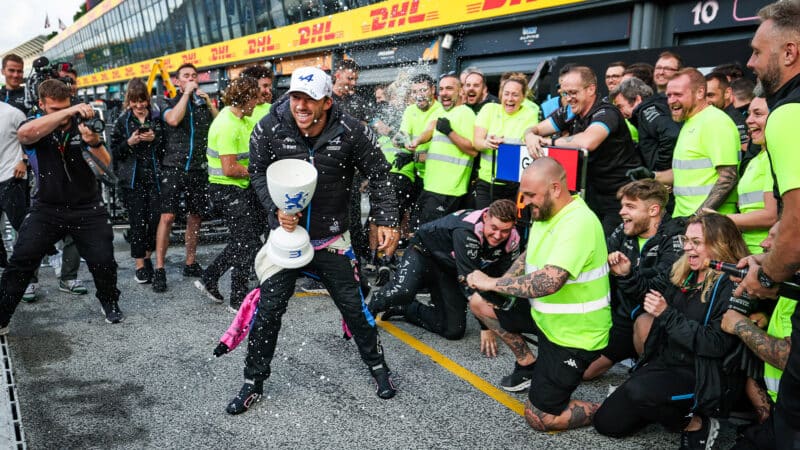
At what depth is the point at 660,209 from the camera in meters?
3.95

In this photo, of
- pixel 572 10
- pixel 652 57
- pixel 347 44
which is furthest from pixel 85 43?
pixel 652 57

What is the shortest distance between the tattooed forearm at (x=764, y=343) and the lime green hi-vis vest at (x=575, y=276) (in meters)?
0.69

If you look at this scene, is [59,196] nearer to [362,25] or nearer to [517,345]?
[517,345]

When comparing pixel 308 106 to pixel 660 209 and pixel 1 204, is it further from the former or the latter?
pixel 1 204

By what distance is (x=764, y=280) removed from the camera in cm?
227

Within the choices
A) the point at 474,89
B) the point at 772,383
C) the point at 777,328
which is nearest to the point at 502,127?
the point at 474,89

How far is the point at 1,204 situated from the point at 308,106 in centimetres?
399

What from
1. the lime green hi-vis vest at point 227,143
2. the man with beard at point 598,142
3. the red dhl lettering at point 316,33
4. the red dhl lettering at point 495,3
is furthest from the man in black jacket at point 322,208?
the red dhl lettering at point 316,33

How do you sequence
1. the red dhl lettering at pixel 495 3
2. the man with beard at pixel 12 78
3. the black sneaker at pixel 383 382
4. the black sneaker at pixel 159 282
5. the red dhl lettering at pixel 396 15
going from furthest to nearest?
the red dhl lettering at pixel 396 15 < the red dhl lettering at pixel 495 3 < the man with beard at pixel 12 78 < the black sneaker at pixel 159 282 < the black sneaker at pixel 383 382

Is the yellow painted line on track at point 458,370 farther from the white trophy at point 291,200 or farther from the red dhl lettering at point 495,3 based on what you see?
the red dhl lettering at point 495,3

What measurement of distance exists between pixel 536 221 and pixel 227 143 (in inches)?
123

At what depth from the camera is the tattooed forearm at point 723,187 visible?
13.3ft

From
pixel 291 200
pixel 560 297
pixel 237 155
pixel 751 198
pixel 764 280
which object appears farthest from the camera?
pixel 237 155

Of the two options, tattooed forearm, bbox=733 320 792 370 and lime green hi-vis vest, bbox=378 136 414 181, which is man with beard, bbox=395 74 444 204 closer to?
lime green hi-vis vest, bbox=378 136 414 181
